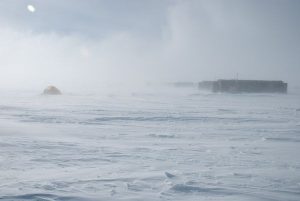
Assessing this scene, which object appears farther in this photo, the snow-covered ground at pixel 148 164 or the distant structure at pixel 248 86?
the distant structure at pixel 248 86

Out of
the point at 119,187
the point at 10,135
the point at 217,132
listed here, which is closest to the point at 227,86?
the point at 217,132

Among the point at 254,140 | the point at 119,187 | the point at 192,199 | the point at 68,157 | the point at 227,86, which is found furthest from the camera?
the point at 227,86

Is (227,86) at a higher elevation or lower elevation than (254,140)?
higher

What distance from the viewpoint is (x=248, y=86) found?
4459 cm

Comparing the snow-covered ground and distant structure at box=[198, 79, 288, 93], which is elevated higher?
distant structure at box=[198, 79, 288, 93]

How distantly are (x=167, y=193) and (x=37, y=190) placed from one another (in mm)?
1703

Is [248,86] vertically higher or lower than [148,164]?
higher

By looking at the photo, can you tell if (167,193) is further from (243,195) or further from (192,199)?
(243,195)

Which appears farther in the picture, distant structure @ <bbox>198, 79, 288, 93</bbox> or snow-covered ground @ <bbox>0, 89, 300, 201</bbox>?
distant structure @ <bbox>198, 79, 288, 93</bbox>

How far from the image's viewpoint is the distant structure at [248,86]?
144 feet

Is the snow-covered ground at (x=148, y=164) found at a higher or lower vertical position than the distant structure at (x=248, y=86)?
lower

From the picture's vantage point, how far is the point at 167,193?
159 inches

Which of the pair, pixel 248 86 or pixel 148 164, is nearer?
pixel 148 164

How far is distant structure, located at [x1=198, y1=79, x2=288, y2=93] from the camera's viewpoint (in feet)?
144
